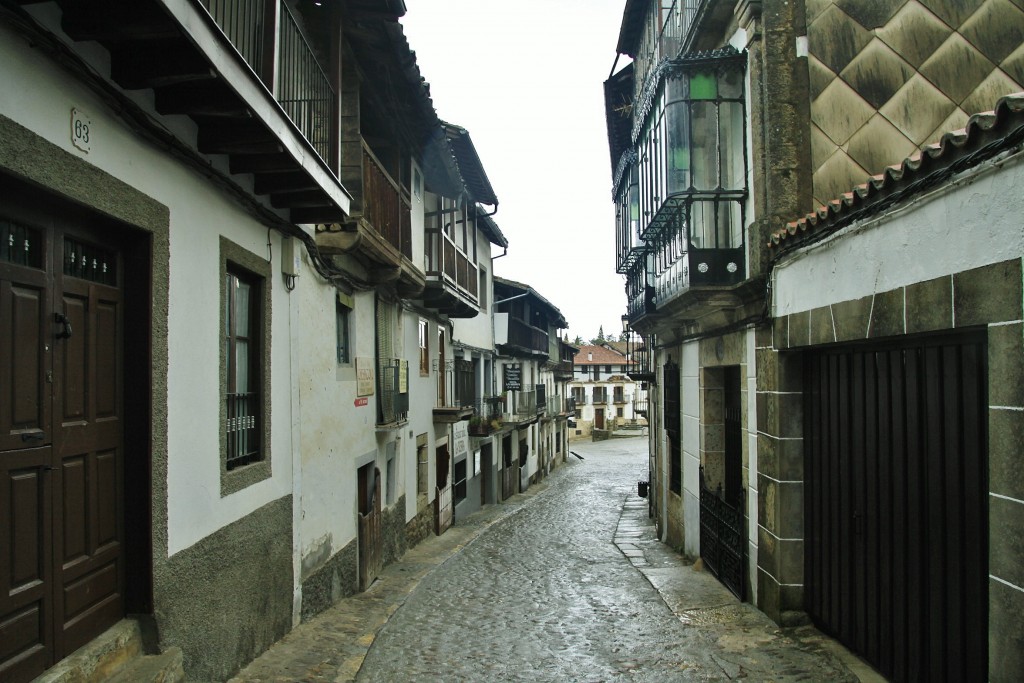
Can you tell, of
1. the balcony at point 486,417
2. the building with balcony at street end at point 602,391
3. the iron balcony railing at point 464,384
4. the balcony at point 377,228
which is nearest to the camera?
the balcony at point 377,228

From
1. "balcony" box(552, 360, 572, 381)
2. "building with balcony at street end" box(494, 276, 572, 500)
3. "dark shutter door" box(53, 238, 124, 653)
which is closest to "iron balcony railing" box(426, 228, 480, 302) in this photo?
"building with balcony at street end" box(494, 276, 572, 500)

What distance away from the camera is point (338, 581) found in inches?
328

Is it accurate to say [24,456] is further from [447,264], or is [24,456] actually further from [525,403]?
[525,403]

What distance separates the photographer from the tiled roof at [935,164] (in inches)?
140

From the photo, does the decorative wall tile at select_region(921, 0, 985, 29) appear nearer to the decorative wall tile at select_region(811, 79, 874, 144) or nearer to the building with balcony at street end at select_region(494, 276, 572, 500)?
the decorative wall tile at select_region(811, 79, 874, 144)

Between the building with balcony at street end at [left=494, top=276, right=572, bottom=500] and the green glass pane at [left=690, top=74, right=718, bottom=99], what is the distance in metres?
14.9

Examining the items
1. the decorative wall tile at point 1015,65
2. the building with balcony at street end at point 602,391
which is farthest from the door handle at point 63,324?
the building with balcony at street end at point 602,391

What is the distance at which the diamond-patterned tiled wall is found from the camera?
6.61 metres

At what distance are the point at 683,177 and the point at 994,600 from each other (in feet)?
18.1

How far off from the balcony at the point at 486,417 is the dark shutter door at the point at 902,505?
43.5 feet

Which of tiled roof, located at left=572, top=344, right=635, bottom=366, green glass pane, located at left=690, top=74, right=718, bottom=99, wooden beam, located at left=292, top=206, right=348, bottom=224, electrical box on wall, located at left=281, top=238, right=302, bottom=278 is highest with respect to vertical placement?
green glass pane, located at left=690, top=74, right=718, bottom=99

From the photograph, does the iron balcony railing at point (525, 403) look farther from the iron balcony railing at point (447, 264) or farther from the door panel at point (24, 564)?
the door panel at point (24, 564)

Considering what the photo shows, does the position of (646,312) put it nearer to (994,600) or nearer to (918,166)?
(918,166)

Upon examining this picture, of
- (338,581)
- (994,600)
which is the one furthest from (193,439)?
(994,600)
